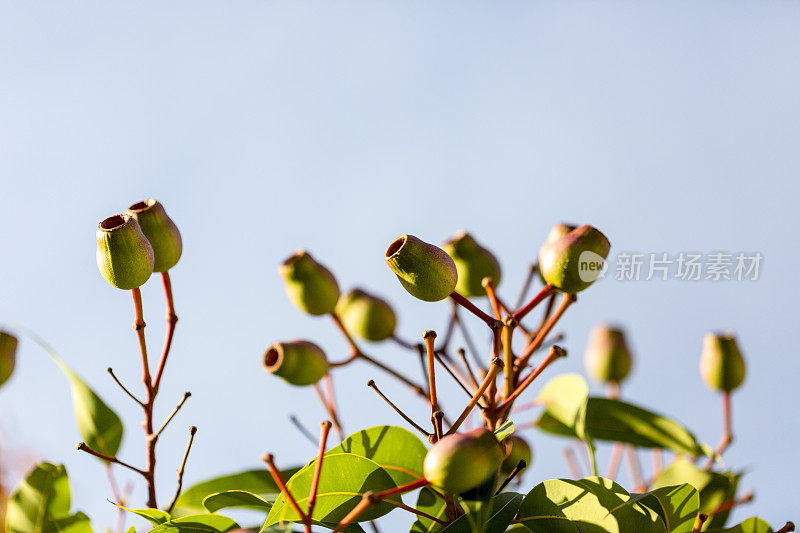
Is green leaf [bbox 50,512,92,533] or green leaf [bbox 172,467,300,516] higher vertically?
green leaf [bbox 172,467,300,516]

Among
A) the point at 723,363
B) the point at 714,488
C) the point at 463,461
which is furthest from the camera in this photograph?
the point at 723,363

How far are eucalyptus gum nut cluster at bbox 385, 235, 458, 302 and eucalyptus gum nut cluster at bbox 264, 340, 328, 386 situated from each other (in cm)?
23

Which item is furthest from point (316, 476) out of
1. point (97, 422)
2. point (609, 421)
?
point (609, 421)

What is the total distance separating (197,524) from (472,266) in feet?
1.82

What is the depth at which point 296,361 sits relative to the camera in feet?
3.54

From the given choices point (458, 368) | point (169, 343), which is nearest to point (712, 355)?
point (458, 368)

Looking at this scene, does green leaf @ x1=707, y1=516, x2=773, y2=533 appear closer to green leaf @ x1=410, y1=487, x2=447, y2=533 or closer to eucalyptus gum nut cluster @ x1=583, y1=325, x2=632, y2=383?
green leaf @ x1=410, y1=487, x2=447, y2=533

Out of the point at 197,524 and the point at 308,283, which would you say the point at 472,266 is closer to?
the point at 308,283

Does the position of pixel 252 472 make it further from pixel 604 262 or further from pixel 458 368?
pixel 604 262

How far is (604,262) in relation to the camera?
3.11 feet

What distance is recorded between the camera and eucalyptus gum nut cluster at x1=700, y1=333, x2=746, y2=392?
4.32 ft

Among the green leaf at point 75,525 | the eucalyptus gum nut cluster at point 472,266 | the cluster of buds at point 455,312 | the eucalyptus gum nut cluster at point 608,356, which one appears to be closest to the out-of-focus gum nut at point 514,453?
the cluster of buds at point 455,312

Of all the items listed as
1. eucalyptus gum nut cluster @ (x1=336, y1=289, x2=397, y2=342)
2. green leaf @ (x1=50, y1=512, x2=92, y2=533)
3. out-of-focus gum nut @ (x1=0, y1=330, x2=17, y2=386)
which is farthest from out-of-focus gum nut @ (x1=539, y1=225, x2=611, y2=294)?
out-of-focus gum nut @ (x1=0, y1=330, x2=17, y2=386)

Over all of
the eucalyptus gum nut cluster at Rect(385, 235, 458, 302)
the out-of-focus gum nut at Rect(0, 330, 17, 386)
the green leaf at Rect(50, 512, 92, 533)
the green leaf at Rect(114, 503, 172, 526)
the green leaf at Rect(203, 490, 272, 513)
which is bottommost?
the green leaf at Rect(50, 512, 92, 533)
